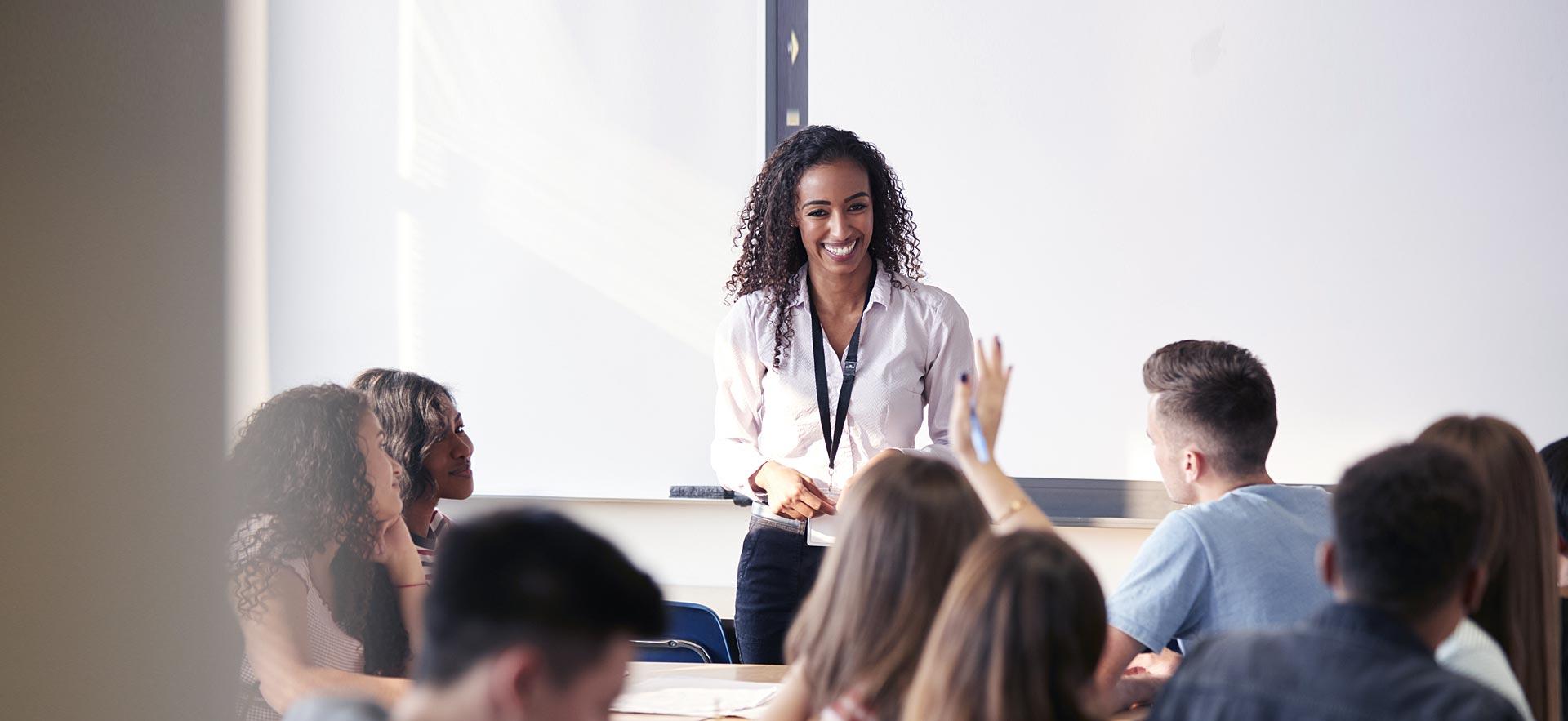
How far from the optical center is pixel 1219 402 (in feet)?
6.68

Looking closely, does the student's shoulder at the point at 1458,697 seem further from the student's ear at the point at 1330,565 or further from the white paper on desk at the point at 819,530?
the white paper on desk at the point at 819,530

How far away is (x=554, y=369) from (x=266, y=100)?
1.36 metres

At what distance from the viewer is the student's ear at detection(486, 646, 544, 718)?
1.02 metres

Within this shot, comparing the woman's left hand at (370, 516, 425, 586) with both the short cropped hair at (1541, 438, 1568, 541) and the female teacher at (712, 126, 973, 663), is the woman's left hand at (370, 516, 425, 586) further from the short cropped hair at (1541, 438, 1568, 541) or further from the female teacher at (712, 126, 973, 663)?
the short cropped hair at (1541, 438, 1568, 541)

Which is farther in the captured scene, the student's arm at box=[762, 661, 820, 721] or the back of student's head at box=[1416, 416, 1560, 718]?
the back of student's head at box=[1416, 416, 1560, 718]

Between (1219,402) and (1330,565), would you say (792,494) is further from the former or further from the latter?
(1330,565)

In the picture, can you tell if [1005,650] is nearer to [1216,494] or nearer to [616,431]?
[1216,494]

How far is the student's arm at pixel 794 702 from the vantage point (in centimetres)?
150

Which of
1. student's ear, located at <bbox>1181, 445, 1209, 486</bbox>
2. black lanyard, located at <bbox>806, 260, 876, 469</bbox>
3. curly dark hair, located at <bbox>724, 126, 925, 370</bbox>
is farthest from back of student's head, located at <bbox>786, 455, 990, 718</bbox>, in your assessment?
curly dark hair, located at <bbox>724, 126, 925, 370</bbox>

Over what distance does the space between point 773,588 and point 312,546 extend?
39.5 inches

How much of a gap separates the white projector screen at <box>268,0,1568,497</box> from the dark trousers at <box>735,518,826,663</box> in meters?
1.42

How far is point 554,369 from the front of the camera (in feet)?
13.7

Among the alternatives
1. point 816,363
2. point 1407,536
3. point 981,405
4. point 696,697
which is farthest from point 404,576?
point 1407,536

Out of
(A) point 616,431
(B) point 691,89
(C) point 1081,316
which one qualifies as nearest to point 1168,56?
(C) point 1081,316
